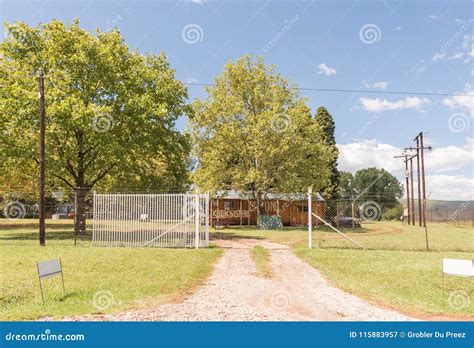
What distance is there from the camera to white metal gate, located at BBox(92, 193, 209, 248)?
17344 millimetres

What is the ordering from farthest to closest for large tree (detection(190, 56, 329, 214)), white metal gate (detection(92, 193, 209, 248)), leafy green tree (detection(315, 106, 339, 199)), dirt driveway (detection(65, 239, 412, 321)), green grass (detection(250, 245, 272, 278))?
leafy green tree (detection(315, 106, 339, 199)) → large tree (detection(190, 56, 329, 214)) → white metal gate (detection(92, 193, 209, 248)) → green grass (detection(250, 245, 272, 278)) → dirt driveway (detection(65, 239, 412, 321))

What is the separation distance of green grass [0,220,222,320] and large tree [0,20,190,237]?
720cm

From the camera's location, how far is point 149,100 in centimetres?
2347

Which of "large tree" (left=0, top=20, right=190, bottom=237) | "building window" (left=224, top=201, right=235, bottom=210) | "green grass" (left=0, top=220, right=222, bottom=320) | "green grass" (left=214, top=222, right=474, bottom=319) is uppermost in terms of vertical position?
"large tree" (left=0, top=20, right=190, bottom=237)

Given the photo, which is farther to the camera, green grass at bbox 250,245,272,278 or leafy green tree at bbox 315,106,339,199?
leafy green tree at bbox 315,106,339,199

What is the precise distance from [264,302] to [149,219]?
409 inches

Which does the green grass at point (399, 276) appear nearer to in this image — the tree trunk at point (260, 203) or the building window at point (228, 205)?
the tree trunk at point (260, 203)

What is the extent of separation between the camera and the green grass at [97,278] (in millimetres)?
8091

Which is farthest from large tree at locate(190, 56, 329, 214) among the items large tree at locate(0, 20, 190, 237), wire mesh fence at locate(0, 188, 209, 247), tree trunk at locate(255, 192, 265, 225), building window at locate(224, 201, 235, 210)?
wire mesh fence at locate(0, 188, 209, 247)

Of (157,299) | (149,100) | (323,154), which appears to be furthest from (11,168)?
(323,154)

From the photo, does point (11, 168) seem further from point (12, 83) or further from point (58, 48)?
point (58, 48)

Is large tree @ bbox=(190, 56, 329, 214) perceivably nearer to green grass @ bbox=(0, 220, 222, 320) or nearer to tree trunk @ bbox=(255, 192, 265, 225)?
tree trunk @ bbox=(255, 192, 265, 225)

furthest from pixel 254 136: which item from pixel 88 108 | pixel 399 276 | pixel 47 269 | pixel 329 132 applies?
pixel 47 269

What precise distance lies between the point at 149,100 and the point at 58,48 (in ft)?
20.8
